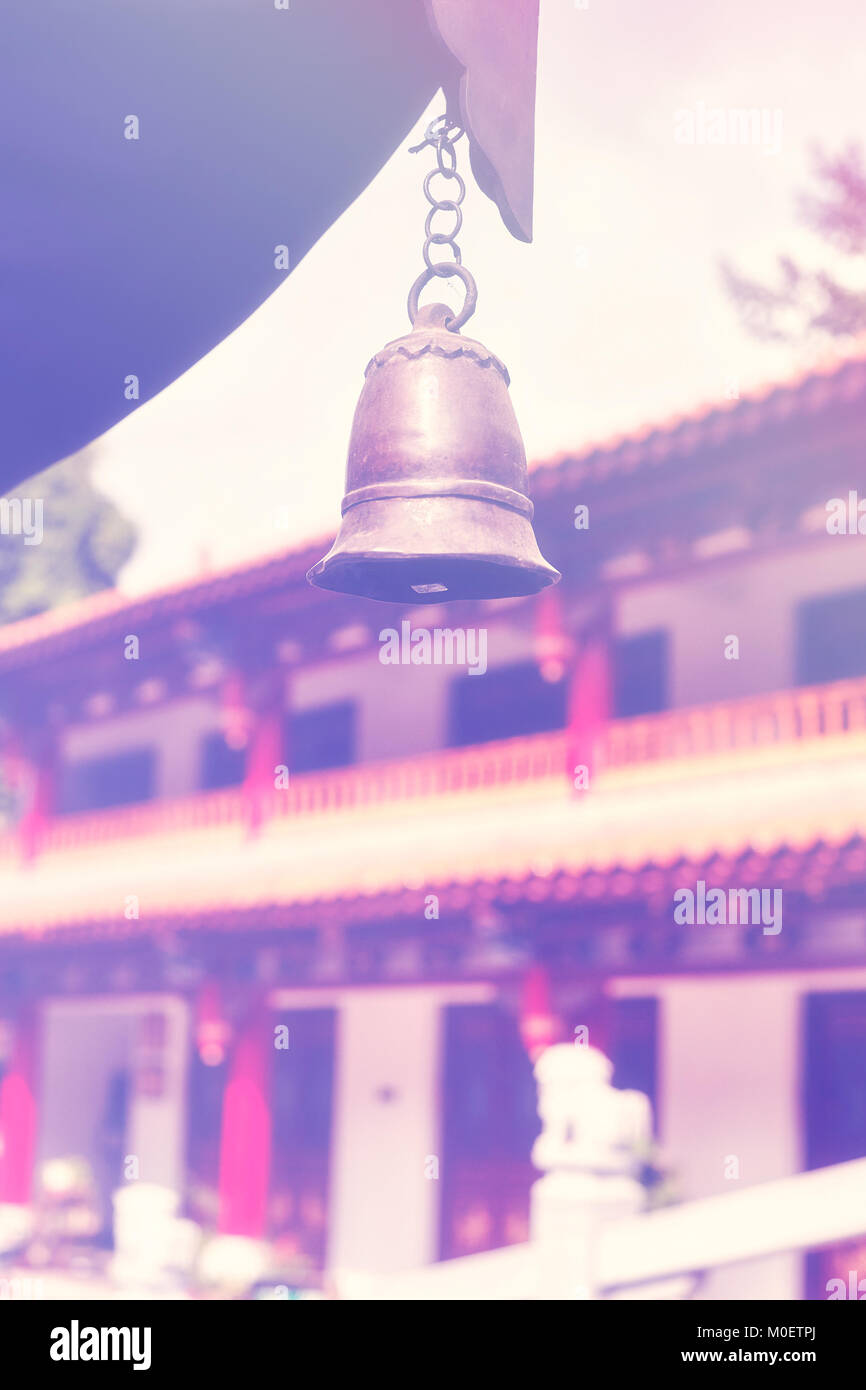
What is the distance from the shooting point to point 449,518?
7.52 ft

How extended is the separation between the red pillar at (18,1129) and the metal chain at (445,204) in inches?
436

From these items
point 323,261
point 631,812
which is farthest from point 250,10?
point 323,261

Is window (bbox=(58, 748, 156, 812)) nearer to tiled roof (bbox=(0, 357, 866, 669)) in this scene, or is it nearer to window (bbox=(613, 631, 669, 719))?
tiled roof (bbox=(0, 357, 866, 669))

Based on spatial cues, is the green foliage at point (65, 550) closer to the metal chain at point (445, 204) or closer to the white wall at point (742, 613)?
the white wall at point (742, 613)

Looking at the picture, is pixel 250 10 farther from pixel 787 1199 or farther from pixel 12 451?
pixel 787 1199

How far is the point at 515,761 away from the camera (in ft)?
29.6

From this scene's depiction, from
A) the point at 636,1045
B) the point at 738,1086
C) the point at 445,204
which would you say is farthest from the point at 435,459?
the point at 636,1045

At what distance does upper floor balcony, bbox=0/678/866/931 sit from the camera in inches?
288

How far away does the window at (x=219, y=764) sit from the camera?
12.6 meters

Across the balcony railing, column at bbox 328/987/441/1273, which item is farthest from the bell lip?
column at bbox 328/987/441/1273

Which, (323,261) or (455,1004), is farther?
(323,261)

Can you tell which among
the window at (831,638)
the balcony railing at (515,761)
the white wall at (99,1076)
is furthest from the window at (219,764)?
the window at (831,638)

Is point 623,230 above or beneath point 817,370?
above
